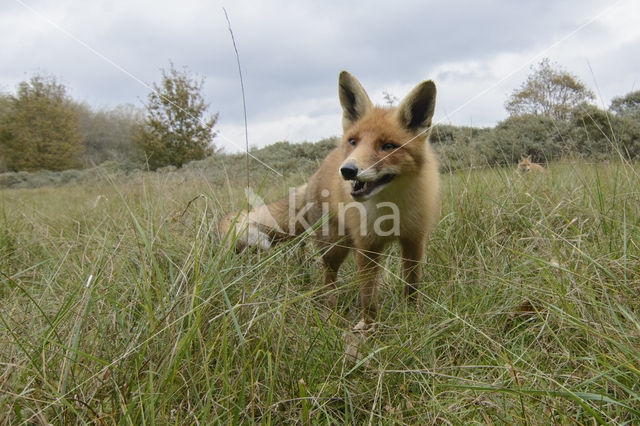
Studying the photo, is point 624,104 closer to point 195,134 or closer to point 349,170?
point 349,170

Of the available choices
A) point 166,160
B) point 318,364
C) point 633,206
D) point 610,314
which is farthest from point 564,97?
point 166,160

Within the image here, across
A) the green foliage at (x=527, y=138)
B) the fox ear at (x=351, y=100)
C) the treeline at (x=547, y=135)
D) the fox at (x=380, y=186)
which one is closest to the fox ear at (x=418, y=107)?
the fox at (x=380, y=186)

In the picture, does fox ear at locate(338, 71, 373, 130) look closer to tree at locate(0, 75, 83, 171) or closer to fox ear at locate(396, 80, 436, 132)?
fox ear at locate(396, 80, 436, 132)

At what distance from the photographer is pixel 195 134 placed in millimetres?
17500

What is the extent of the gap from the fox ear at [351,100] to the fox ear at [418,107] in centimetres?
37

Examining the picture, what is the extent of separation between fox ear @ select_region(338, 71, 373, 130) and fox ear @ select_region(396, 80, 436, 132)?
370 mm

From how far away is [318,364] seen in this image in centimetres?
162

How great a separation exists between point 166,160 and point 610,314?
21.0 metres

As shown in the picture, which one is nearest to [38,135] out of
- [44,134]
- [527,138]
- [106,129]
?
[44,134]

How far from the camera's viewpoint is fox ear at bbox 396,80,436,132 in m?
2.74

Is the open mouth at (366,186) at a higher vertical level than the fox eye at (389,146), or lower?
lower

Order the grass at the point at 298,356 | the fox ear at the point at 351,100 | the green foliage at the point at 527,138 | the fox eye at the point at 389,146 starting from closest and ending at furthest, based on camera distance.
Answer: the grass at the point at 298,356, the fox eye at the point at 389,146, the fox ear at the point at 351,100, the green foliage at the point at 527,138

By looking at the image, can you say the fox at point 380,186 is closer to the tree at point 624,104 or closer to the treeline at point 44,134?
the tree at point 624,104

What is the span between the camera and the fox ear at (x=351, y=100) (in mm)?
3045
